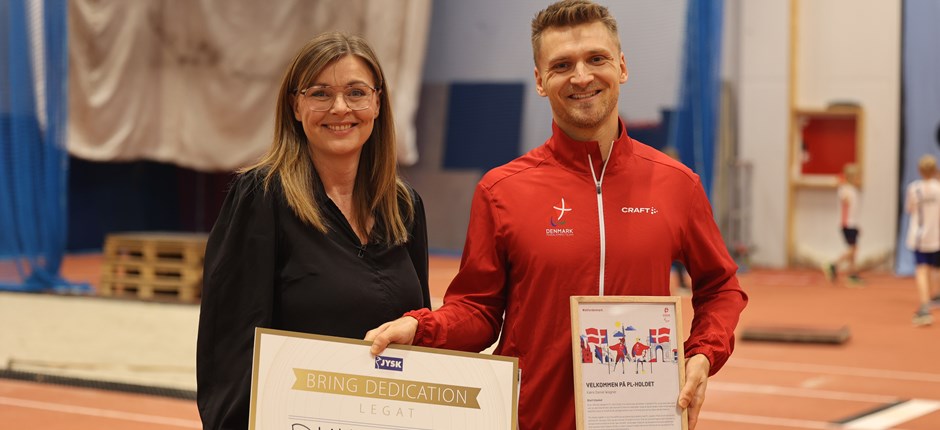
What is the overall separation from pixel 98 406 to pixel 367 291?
18.4 ft

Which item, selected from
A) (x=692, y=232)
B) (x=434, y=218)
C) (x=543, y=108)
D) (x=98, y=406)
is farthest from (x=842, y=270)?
(x=692, y=232)

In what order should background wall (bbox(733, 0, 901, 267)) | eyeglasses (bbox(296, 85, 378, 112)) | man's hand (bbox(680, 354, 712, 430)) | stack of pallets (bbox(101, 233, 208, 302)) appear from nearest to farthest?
man's hand (bbox(680, 354, 712, 430)) < eyeglasses (bbox(296, 85, 378, 112)) < stack of pallets (bbox(101, 233, 208, 302)) < background wall (bbox(733, 0, 901, 267))

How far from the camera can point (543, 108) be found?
779 inches

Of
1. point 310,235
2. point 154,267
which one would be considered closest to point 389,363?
point 310,235

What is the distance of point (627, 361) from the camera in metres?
2.85

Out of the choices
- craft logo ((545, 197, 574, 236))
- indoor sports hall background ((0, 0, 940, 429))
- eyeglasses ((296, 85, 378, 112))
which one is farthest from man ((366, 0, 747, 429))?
indoor sports hall background ((0, 0, 940, 429))

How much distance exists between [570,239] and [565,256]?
0.05 metres

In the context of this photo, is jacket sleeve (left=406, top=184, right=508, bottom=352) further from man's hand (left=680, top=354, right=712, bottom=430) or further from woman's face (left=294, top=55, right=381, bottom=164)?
man's hand (left=680, top=354, right=712, bottom=430)

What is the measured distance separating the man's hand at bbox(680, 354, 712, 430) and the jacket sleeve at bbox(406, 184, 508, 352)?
0.59 metres

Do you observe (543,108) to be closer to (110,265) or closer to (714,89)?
(714,89)

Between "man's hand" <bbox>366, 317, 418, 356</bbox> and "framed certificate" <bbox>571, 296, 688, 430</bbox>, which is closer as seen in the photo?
"framed certificate" <bbox>571, 296, 688, 430</bbox>

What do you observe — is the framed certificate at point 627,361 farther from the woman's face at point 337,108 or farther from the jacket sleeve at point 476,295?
the woman's face at point 337,108

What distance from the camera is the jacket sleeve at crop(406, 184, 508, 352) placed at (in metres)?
3.06

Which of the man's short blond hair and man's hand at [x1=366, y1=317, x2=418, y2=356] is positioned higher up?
the man's short blond hair
